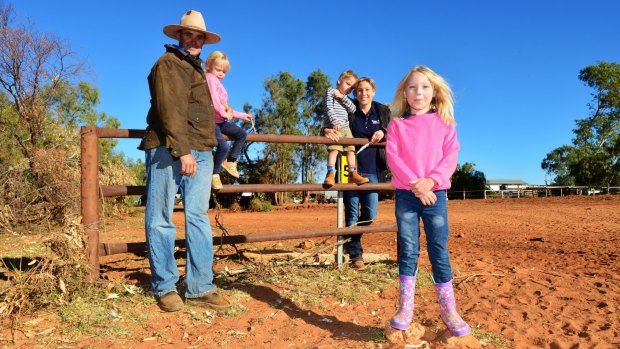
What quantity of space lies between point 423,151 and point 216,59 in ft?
8.38

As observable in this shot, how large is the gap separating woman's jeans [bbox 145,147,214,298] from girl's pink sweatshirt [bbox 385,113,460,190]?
4.86 ft

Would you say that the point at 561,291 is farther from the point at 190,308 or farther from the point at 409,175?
the point at 190,308

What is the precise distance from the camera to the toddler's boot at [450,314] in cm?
279

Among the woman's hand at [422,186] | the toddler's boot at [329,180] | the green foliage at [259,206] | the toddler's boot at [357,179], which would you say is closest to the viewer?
the woman's hand at [422,186]

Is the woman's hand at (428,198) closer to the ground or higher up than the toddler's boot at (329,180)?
closer to the ground

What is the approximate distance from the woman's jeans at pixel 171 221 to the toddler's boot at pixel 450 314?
67.7 inches

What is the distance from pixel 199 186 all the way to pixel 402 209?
1.55 m

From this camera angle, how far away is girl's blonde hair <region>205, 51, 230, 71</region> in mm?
4582

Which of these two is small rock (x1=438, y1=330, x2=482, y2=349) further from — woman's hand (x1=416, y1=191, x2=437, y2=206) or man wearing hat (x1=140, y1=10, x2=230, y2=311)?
man wearing hat (x1=140, y1=10, x2=230, y2=311)

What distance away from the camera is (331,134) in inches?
184

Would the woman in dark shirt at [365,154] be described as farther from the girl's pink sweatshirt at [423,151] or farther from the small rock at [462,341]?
the small rock at [462,341]

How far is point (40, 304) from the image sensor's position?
3.30 m

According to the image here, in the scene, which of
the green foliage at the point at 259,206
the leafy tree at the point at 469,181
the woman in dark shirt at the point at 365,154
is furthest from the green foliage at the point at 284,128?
the woman in dark shirt at the point at 365,154

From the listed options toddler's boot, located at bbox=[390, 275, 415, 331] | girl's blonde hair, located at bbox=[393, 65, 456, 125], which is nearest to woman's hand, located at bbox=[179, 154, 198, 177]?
girl's blonde hair, located at bbox=[393, 65, 456, 125]
